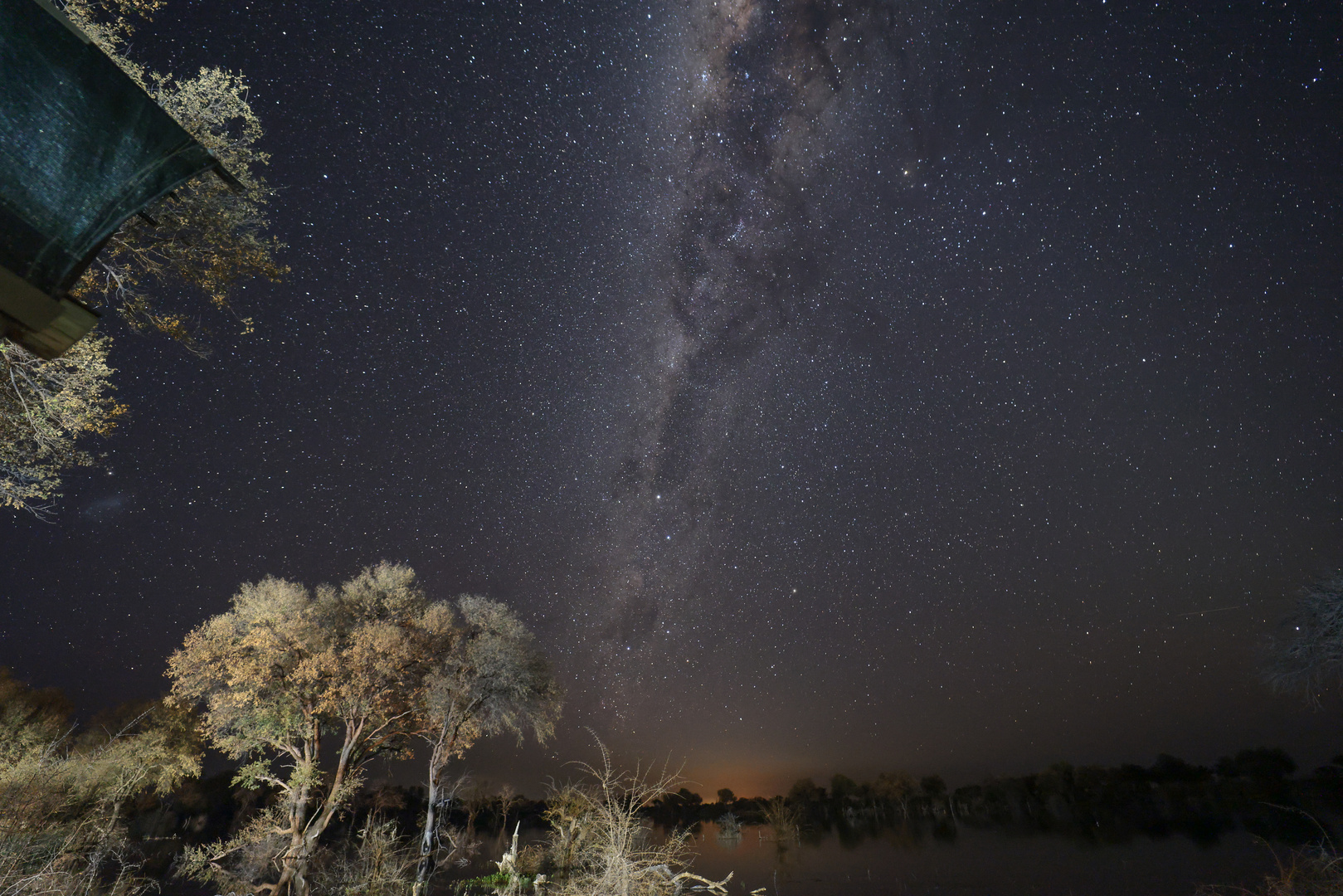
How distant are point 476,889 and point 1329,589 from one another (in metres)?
27.4

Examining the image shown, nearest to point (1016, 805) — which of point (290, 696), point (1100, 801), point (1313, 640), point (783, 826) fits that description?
point (1100, 801)

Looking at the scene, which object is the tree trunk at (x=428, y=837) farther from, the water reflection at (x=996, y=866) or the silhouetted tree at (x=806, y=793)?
the silhouetted tree at (x=806, y=793)

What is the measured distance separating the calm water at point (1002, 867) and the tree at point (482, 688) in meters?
13.0

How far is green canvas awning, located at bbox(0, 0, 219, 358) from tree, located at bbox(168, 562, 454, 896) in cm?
1829

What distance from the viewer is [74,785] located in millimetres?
14172

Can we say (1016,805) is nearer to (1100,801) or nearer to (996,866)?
(1100,801)

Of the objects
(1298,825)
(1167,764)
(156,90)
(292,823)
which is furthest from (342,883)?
(1167,764)

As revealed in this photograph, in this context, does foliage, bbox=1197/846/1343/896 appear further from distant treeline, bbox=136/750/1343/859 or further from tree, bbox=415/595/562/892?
distant treeline, bbox=136/750/1343/859

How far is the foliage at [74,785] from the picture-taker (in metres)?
8.05

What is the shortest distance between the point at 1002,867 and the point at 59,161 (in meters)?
49.3

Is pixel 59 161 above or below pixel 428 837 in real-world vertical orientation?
above

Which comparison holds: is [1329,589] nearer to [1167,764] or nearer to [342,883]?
[342,883]

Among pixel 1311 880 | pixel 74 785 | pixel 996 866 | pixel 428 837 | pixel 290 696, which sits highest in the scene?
pixel 290 696

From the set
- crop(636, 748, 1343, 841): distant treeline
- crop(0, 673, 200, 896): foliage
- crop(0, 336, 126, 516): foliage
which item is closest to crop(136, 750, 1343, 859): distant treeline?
crop(636, 748, 1343, 841): distant treeline
